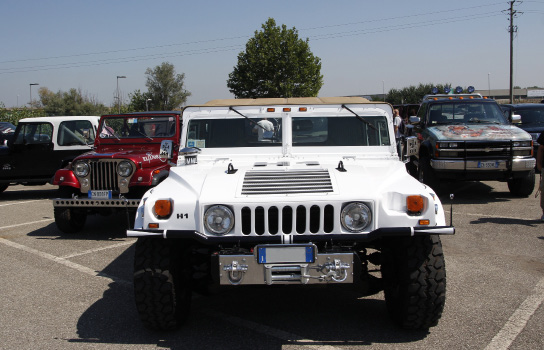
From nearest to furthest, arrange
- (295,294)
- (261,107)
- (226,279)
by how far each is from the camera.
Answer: (226,279) → (295,294) → (261,107)

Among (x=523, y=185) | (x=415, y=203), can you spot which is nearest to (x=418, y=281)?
(x=415, y=203)

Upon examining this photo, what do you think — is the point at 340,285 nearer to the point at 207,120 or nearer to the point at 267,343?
the point at 267,343

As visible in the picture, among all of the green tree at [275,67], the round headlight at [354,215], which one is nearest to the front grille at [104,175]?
the round headlight at [354,215]

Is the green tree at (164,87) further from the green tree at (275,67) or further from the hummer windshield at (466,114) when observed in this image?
the hummer windshield at (466,114)

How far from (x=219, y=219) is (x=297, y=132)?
173cm

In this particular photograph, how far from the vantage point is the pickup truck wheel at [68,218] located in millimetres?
7891

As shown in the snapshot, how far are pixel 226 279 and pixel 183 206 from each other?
1.93 ft

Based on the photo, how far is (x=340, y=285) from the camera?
3.70 m

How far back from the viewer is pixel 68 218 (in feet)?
26.0

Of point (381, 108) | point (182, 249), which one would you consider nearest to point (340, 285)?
point (182, 249)

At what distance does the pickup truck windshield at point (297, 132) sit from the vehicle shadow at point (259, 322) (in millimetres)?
1378

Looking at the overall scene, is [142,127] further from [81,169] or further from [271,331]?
[271,331]

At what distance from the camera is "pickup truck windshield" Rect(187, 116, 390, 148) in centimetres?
519

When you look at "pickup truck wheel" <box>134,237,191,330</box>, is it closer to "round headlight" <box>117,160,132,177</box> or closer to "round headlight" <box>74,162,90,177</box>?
"round headlight" <box>117,160,132,177</box>
